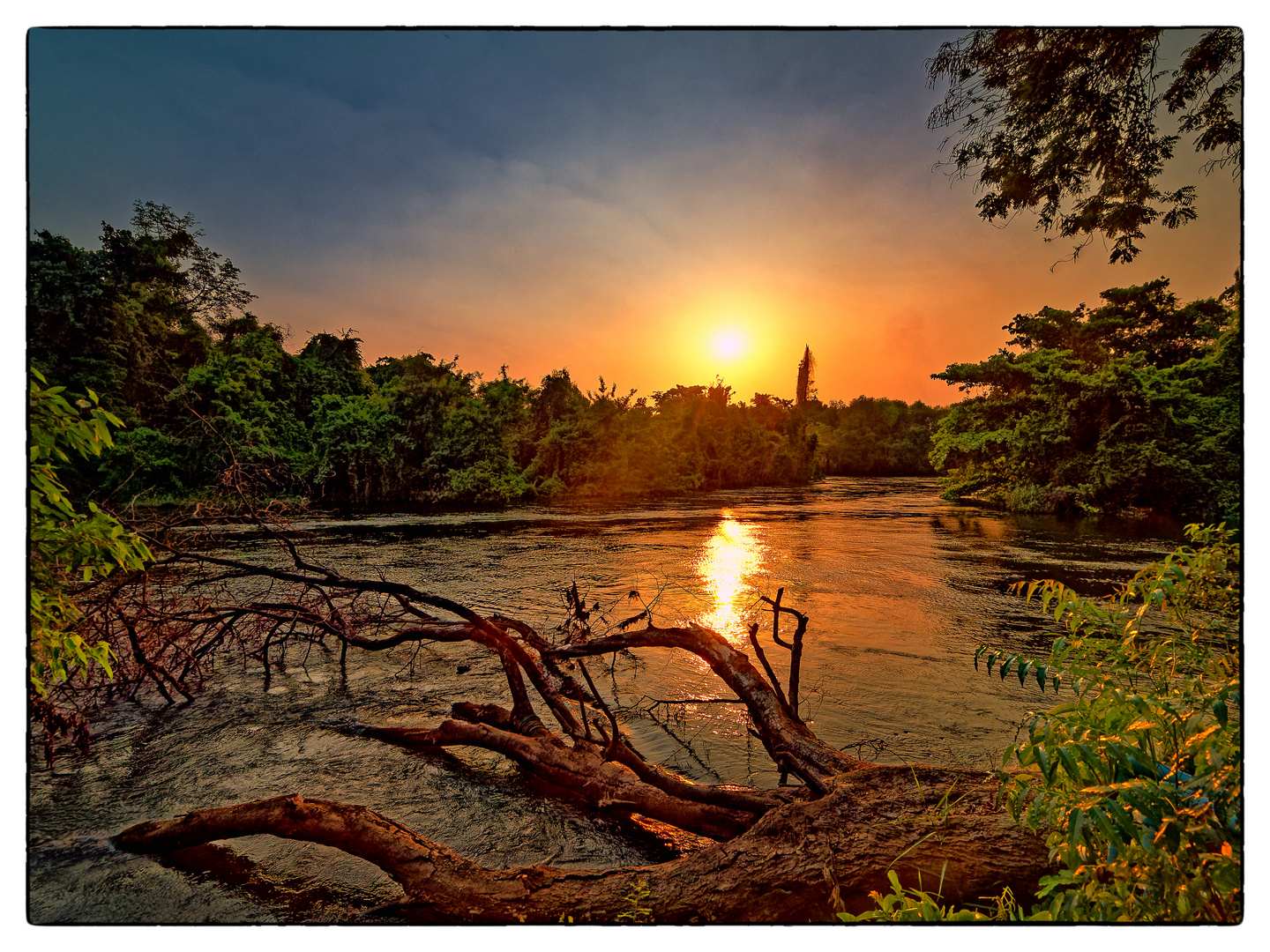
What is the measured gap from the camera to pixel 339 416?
2.61 meters

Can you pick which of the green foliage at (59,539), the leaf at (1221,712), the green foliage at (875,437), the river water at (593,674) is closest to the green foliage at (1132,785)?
the leaf at (1221,712)

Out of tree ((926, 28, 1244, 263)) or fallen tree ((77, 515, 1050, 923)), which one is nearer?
fallen tree ((77, 515, 1050, 923))

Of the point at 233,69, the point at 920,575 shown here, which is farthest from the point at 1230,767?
the point at 233,69

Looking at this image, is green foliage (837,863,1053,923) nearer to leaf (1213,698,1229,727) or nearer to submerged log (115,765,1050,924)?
submerged log (115,765,1050,924)

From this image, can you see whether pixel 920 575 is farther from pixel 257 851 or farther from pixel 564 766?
pixel 257 851

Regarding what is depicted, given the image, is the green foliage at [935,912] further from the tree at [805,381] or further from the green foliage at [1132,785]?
the tree at [805,381]

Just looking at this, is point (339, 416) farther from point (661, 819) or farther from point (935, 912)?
point (935, 912)

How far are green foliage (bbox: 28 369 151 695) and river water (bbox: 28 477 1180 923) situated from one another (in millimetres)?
510

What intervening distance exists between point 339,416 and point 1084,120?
308 cm

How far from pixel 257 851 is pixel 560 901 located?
92 centimetres

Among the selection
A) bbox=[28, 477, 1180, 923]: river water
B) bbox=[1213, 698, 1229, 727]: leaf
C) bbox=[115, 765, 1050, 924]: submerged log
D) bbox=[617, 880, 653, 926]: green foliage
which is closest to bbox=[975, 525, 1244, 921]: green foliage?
bbox=[1213, 698, 1229, 727]: leaf

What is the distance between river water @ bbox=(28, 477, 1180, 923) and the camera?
1.87m

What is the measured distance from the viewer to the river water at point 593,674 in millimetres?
1869

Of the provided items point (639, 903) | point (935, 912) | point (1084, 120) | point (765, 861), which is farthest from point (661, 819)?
point (1084, 120)
